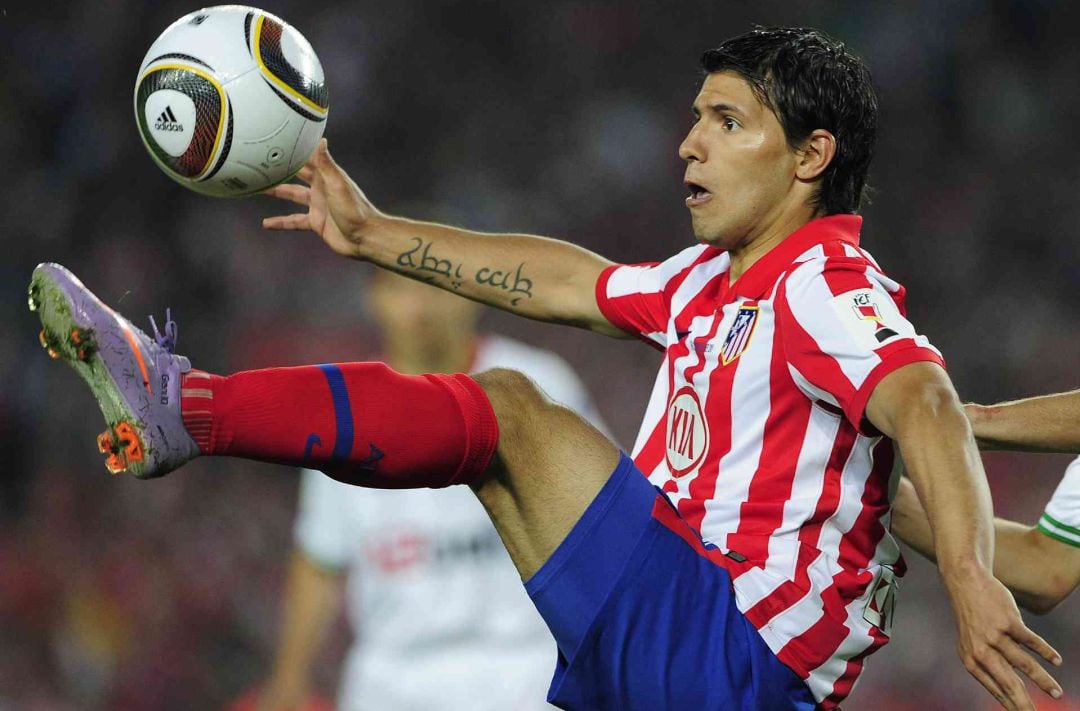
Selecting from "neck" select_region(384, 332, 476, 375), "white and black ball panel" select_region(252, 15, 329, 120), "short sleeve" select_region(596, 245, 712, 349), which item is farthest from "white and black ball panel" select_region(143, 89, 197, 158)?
"neck" select_region(384, 332, 476, 375)

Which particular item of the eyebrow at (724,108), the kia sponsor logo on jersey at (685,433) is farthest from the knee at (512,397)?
the eyebrow at (724,108)

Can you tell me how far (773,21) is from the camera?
21.8 feet

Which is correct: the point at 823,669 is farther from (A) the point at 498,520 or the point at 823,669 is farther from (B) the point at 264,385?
(B) the point at 264,385

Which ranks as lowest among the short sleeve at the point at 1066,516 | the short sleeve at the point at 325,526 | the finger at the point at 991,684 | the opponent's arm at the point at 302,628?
the opponent's arm at the point at 302,628

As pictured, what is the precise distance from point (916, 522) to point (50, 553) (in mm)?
4184

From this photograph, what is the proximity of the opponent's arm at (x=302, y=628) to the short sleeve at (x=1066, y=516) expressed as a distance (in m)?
2.53

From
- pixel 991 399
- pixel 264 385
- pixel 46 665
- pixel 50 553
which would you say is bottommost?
pixel 46 665

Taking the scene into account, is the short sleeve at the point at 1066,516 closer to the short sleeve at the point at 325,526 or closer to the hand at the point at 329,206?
the hand at the point at 329,206

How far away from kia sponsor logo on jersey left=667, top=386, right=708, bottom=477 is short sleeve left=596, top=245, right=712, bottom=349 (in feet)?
0.87

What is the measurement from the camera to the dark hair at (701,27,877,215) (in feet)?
8.97

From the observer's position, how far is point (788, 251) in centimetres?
263

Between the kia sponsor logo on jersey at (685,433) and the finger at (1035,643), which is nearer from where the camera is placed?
the finger at (1035,643)

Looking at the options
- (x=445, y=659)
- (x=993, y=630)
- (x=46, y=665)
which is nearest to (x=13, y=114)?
(x=46, y=665)

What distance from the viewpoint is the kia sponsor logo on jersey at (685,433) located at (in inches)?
105
